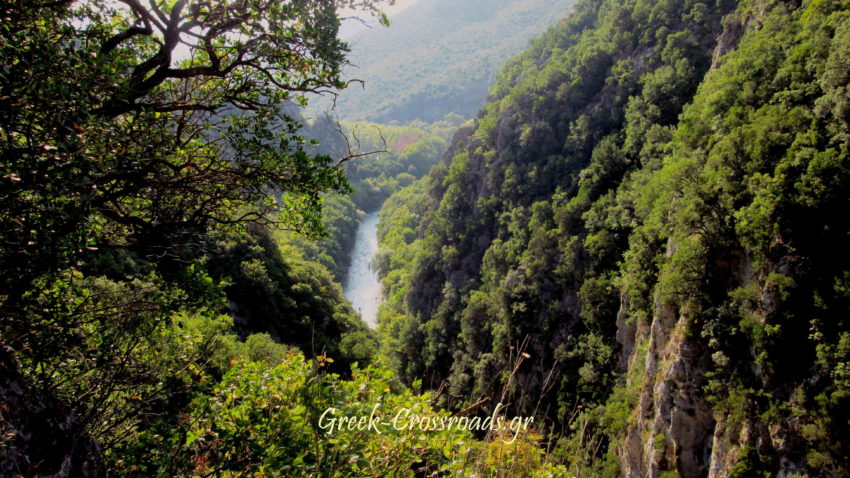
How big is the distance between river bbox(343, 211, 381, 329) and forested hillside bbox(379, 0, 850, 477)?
2489 cm

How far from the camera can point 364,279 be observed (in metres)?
102

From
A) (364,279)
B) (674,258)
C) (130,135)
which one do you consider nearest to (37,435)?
(130,135)

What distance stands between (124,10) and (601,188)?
4671 cm

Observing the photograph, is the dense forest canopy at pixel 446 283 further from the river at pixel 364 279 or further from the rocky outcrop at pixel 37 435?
the river at pixel 364 279

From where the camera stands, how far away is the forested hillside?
17.3m

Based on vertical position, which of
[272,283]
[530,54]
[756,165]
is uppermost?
[530,54]

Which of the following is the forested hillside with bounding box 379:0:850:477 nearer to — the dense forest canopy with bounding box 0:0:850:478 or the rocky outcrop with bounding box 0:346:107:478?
the dense forest canopy with bounding box 0:0:850:478

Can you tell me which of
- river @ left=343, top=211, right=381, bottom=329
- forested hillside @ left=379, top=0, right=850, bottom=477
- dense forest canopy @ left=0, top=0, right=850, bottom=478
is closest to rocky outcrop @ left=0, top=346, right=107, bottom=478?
dense forest canopy @ left=0, top=0, right=850, bottom=478

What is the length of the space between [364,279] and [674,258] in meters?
84.2

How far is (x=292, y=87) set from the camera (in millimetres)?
6395

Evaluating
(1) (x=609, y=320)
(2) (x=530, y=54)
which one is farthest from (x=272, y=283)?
(2) (x=530, y=54)

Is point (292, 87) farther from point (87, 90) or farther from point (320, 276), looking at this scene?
point (320, 276)

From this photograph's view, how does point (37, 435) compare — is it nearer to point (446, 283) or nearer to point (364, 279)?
point (446, 283)

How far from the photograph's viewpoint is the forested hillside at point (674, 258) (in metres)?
17.3
